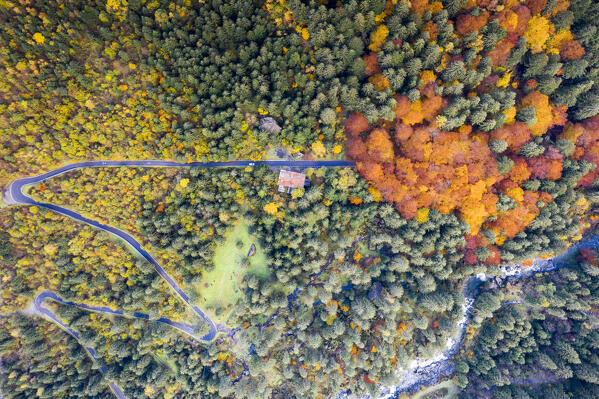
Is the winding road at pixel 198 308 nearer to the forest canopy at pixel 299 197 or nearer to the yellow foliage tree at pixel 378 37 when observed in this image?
the forest canopy at pixel 299 197

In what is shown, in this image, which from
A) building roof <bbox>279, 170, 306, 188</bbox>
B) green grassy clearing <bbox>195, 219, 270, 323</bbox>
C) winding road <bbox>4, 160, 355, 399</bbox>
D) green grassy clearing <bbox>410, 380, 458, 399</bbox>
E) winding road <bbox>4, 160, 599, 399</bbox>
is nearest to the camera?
building roof <bbox>279, 170, 306, 188</bbox>

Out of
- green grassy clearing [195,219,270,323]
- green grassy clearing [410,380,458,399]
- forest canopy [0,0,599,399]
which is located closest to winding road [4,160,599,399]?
forest canopy [0,0,599,399]

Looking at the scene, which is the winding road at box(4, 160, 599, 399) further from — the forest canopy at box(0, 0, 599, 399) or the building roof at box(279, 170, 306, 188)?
the building roof at box(279, 170, 306, 188)

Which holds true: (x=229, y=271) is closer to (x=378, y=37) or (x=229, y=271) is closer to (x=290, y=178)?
(x=290, y=178)

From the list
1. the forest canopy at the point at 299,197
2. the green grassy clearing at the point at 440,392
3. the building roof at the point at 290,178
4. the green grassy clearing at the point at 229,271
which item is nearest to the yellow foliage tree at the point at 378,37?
the forest canopy at the point at 299,197

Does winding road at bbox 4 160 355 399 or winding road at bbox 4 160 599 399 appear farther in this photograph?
winding road at bbox 4 160 599 399

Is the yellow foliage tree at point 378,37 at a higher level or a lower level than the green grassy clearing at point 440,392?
higher

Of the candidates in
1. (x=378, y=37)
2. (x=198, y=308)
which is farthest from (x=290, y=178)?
(x=198, y=308)

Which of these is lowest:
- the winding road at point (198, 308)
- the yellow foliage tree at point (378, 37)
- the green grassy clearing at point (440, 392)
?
the green grassy clearing at point (440, 392)

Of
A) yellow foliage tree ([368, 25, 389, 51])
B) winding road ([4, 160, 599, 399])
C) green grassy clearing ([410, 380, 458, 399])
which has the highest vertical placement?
yellow foliage tree ([368, 25, 389, 51])
